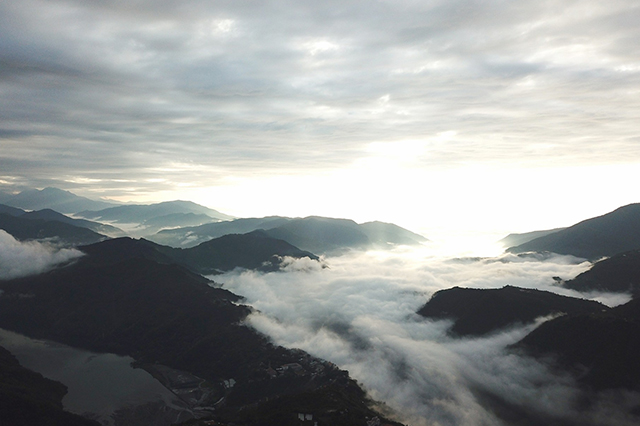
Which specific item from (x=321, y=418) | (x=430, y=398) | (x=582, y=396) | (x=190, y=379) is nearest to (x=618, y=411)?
(x=582, y=396)

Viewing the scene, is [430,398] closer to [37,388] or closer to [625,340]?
[625,340]

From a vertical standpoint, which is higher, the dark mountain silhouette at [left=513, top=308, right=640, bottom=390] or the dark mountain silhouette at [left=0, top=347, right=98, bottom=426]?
the dark mountain silhouette at [left=513, top=308, right=640, bottom=390]

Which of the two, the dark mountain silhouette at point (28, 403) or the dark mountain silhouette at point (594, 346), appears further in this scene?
the dark mountain silhouette at point (594, 346)

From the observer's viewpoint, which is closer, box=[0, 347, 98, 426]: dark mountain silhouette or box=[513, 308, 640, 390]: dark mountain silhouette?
box=[0, 347, 98, 426]: dark mountain silhouette

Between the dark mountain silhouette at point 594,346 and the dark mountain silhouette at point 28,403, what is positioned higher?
the dark mountain silhouette at point 594,346

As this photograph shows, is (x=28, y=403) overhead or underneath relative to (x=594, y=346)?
underneath

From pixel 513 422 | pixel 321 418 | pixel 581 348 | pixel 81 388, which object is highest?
pixel 581 348

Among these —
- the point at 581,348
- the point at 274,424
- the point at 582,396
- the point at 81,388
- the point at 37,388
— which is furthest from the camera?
the point at 81,388

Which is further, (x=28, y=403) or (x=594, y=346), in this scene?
(x=594, y=346)
